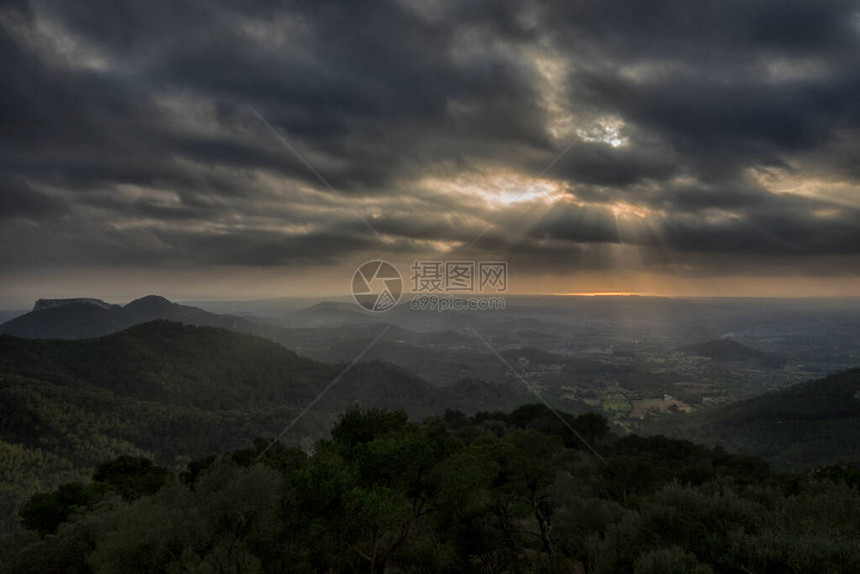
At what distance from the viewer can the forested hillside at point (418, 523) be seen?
12.8 m

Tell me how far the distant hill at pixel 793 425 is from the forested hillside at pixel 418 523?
132 meters

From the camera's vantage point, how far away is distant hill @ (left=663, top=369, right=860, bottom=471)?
4518 inches

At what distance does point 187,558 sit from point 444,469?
10671 millimetres

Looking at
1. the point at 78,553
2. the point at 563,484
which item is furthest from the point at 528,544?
the point at 78,553

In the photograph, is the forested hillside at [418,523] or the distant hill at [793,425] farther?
the distant hill at [793,425]

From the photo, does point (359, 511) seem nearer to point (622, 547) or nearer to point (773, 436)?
point (622, 547)

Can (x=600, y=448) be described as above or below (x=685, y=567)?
below

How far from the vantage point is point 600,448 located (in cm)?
6425

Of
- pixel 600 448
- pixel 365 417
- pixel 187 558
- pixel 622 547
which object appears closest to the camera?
pixel 187 558

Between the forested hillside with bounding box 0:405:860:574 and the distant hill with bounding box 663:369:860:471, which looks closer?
the forested hillside with bounding box 0:405:860:574

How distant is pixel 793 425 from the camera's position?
141m

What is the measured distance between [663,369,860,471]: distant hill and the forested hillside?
434 feet

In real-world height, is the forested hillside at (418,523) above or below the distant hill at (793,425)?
above

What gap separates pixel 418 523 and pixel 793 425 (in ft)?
634
